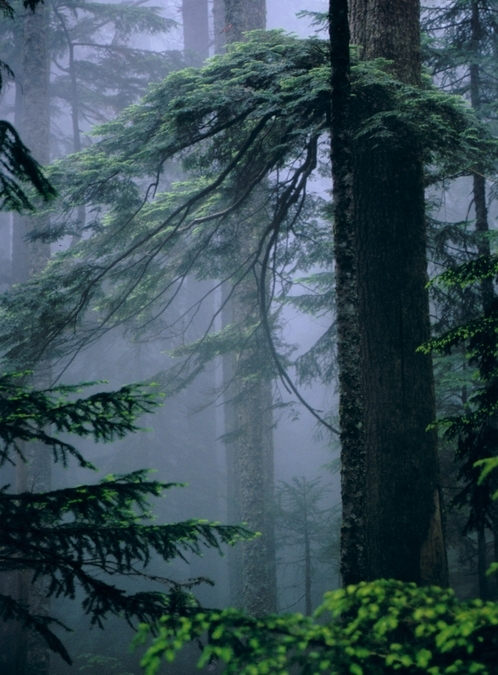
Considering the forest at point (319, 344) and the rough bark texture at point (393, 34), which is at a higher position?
the rough bark texture at point (393, 34)

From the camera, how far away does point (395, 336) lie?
19.6ft

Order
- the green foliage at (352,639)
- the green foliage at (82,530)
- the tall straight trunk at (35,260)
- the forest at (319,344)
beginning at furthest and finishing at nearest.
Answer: the tall straight trunk at (35,260) → the green foliage at (82,530) → the forest at (319,344) → the green foliage at (352,639)

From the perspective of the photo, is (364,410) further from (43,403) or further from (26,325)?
(26,325)

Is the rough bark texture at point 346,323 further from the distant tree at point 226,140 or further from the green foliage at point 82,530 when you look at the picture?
the green foliage at point 82,530

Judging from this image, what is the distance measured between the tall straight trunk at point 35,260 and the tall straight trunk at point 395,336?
10.4 meters

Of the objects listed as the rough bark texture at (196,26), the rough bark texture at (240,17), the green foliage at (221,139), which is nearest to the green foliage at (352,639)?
the green foliage at (221,139)

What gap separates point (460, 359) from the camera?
1037cm

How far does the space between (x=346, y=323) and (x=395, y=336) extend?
78 centimetres

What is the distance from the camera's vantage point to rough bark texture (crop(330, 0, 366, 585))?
5.16m

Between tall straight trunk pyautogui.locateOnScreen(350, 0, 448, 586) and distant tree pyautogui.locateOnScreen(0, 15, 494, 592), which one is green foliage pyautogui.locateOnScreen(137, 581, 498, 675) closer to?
distant tree pyautogui.locateOnScreen(0, 15, 494, 592)

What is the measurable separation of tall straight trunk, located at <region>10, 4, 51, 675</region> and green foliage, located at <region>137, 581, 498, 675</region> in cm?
1235

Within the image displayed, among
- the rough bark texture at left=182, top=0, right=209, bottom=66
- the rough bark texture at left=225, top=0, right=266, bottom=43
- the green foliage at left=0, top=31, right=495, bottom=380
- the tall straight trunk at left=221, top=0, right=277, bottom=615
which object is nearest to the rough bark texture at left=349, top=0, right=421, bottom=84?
the green foliage at left=0, top=31, right=495, bottom=380

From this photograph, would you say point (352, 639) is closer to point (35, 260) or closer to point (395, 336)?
point (395, 336)

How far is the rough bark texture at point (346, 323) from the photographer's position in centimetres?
516
